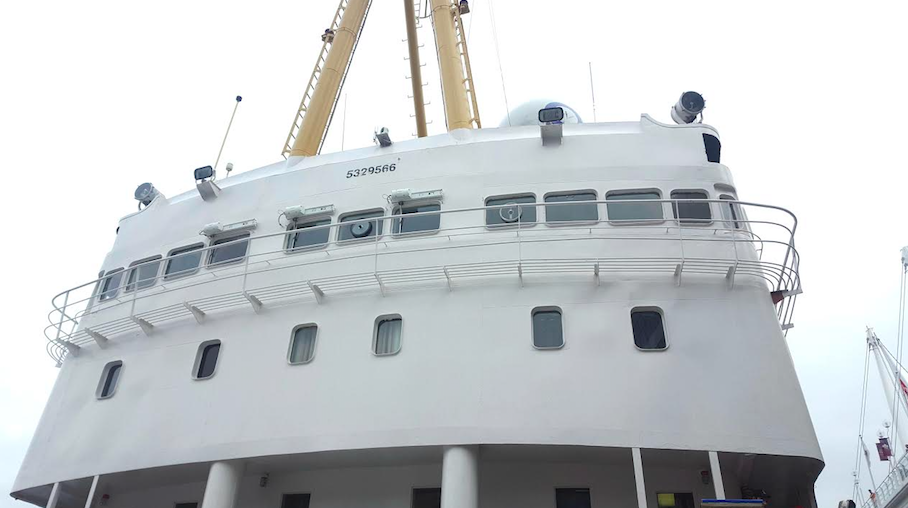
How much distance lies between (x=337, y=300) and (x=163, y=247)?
5663 mm

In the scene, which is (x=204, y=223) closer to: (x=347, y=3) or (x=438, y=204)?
(x=438, y=204)

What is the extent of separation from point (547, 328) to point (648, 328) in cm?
166

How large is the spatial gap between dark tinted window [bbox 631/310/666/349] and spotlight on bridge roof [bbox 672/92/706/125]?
5094 mm

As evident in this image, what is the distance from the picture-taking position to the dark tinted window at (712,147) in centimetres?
1276

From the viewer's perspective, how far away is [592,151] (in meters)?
12.8

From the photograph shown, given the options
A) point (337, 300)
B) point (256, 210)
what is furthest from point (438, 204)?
point (256, 210)

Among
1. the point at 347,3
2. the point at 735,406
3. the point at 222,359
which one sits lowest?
the point at 735,406

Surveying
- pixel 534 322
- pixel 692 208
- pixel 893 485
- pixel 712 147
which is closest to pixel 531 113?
pixel 712 147

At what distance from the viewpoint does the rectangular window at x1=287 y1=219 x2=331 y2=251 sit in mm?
13203

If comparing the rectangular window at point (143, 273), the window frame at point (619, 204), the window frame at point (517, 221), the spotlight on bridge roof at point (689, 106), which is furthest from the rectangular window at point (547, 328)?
the rectangular window at point (143, 273)

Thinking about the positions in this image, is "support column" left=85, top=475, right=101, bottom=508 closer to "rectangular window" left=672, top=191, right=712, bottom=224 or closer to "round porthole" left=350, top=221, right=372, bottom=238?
"round porthole" left=350, top=221, right=372, bottom=238

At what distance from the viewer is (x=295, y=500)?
11.3 m

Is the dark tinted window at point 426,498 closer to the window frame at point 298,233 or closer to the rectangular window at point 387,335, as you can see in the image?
the rectangular window at point 387,335

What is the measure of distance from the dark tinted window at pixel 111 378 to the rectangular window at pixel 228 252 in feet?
9.28
